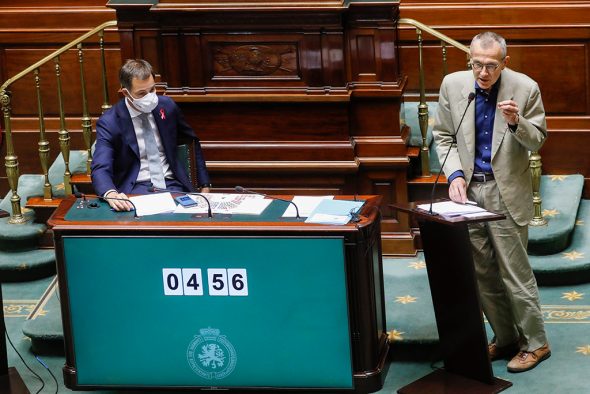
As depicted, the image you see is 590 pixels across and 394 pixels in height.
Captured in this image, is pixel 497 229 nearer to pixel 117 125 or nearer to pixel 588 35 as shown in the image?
pixel 117 125

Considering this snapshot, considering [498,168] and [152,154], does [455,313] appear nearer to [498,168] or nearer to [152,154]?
[498,168]

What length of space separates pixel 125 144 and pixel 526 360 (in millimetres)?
2392

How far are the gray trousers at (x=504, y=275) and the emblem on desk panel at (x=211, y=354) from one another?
4.18ft

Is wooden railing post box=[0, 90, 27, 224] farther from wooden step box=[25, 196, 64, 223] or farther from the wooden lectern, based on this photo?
the wooden lectern

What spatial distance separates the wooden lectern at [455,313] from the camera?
589 cm

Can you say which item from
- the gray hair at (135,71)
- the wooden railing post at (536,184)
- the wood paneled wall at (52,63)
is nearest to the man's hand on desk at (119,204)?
the gray hair at (135,71)

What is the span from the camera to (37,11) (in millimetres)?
9188

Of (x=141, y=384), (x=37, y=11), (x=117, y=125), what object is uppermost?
(x=37, y=11)

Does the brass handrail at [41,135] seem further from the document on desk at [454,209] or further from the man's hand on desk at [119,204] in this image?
the document on desk at [454,209]

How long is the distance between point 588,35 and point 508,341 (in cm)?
291

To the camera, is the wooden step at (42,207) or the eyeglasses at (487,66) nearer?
the eyeglasses at (487,66)

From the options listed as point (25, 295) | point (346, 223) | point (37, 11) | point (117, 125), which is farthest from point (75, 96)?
point (346, 223)

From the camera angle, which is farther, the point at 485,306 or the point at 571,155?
the point at 571,155

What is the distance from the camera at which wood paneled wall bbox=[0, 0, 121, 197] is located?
9.12 metres
